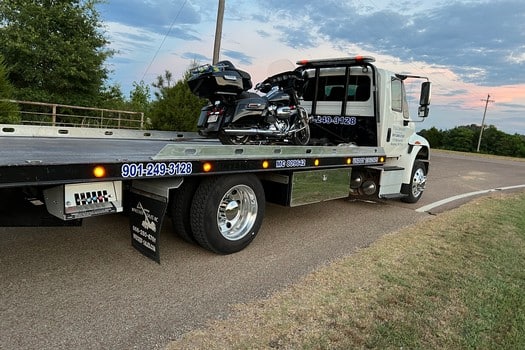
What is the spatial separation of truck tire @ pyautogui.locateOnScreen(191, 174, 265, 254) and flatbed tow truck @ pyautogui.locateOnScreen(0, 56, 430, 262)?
0.01 metres

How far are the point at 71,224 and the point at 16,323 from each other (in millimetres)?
849

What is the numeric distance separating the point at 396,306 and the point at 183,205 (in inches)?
85.0

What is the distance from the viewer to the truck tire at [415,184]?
25.5 ft

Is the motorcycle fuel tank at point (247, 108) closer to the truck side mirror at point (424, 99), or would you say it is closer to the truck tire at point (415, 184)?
the truck side mirror at point (424, 99)

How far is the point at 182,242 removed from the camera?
4.79 meters

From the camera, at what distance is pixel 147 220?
3.88 meters

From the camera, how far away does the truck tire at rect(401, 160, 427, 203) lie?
25.5ft

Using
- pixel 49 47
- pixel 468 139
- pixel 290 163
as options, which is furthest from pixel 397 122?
pixel 468 139

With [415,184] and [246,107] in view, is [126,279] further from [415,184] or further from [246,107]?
[415,184]

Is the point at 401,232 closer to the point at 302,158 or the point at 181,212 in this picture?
the point at 302,158

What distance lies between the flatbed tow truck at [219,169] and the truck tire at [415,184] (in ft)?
0.06

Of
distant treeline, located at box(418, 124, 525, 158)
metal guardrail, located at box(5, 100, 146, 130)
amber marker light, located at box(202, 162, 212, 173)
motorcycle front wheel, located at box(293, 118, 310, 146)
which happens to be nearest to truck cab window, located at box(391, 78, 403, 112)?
motorcycle front wheel, located at box(293, 118, 310, 146)

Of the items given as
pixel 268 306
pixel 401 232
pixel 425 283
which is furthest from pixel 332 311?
pixel 401 232

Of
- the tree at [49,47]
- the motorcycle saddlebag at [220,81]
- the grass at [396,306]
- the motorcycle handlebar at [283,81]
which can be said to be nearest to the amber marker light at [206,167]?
the grass at [396,306]
